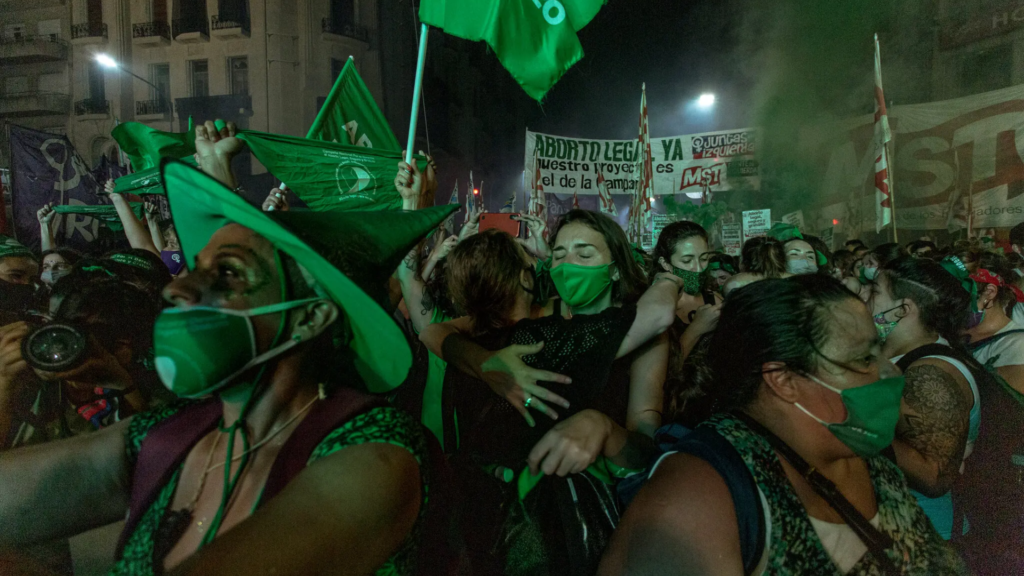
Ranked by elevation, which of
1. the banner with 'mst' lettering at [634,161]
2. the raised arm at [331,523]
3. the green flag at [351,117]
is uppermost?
the banner with 'mst' lettering at [634,161]

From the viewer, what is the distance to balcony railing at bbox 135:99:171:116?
21.5 m

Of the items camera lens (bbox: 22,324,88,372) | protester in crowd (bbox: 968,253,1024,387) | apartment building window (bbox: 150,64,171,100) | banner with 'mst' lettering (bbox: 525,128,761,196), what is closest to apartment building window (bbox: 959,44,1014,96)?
banner with 'mst' lettering (bbox: 525,128,761,196)

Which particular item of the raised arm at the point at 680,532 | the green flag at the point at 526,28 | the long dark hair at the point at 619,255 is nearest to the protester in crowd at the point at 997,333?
the long dark hair at the point at 619,255

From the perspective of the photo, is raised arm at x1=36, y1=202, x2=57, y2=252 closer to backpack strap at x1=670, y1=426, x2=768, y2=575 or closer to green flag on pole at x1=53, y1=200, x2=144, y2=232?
green flag on pole at x1=53, y1=200, x2=144, y2=232

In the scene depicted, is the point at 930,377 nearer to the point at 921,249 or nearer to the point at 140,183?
the point at 921,249

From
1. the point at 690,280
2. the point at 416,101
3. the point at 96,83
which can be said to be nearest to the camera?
the point at 416,101

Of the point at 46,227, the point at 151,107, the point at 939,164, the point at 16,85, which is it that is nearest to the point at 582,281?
the point at 46,227

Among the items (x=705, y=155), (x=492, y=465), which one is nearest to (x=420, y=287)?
(x=492, y=465)

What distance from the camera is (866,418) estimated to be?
5.04 feet

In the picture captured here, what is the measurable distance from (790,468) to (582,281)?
125 cm

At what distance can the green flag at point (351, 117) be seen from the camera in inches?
174

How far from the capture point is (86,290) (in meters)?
2.08

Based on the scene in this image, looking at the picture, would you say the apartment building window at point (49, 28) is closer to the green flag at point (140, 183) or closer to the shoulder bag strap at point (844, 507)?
the green flag at point (140, 183)

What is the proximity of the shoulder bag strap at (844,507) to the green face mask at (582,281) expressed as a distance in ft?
3.65
